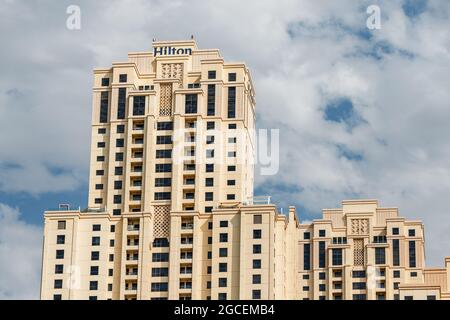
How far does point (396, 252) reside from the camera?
649 feet

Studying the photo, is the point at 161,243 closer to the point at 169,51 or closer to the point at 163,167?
the point at 163,167

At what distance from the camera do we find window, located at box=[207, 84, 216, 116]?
16600cm

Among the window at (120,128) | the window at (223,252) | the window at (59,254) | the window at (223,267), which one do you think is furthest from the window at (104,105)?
the window at (223,267)

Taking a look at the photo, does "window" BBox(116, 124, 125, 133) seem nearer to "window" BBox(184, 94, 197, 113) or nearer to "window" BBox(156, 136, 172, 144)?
"window" BBox(156, 136, 172, 144)

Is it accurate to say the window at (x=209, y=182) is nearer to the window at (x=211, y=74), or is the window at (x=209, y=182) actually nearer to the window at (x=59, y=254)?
the window at (x=211, y=74)

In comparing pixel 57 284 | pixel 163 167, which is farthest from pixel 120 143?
pixel 57 284

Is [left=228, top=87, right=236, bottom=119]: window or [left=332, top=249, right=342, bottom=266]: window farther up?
[left=228, top=87, right=236, bottom=119]: window

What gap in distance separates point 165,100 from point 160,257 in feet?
84.0

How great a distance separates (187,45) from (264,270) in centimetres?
4123

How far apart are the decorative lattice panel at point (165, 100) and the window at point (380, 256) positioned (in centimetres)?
5125

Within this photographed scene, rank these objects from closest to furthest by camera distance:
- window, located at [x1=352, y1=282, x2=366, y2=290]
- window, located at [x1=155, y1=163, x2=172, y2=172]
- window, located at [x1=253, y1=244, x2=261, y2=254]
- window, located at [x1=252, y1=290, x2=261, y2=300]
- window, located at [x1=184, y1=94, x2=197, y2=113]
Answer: window, located at [x1=252, y1=290, x2=261, y2=300] → window, located at [x1=253, y1=244, x2=261, y2=254] → window, located at [x1=155, y1=163, x2=172, y2=172] → window, located at [x1=184, y1=94, x2=197, y2=113] → window, located at [x1=352, y1=282, x2=366, y2=290]

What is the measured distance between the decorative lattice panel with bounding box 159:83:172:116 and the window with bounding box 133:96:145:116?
2.84m

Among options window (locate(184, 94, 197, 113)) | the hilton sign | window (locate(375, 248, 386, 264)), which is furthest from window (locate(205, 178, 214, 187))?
window (locate(375, 248, 386, 264))
